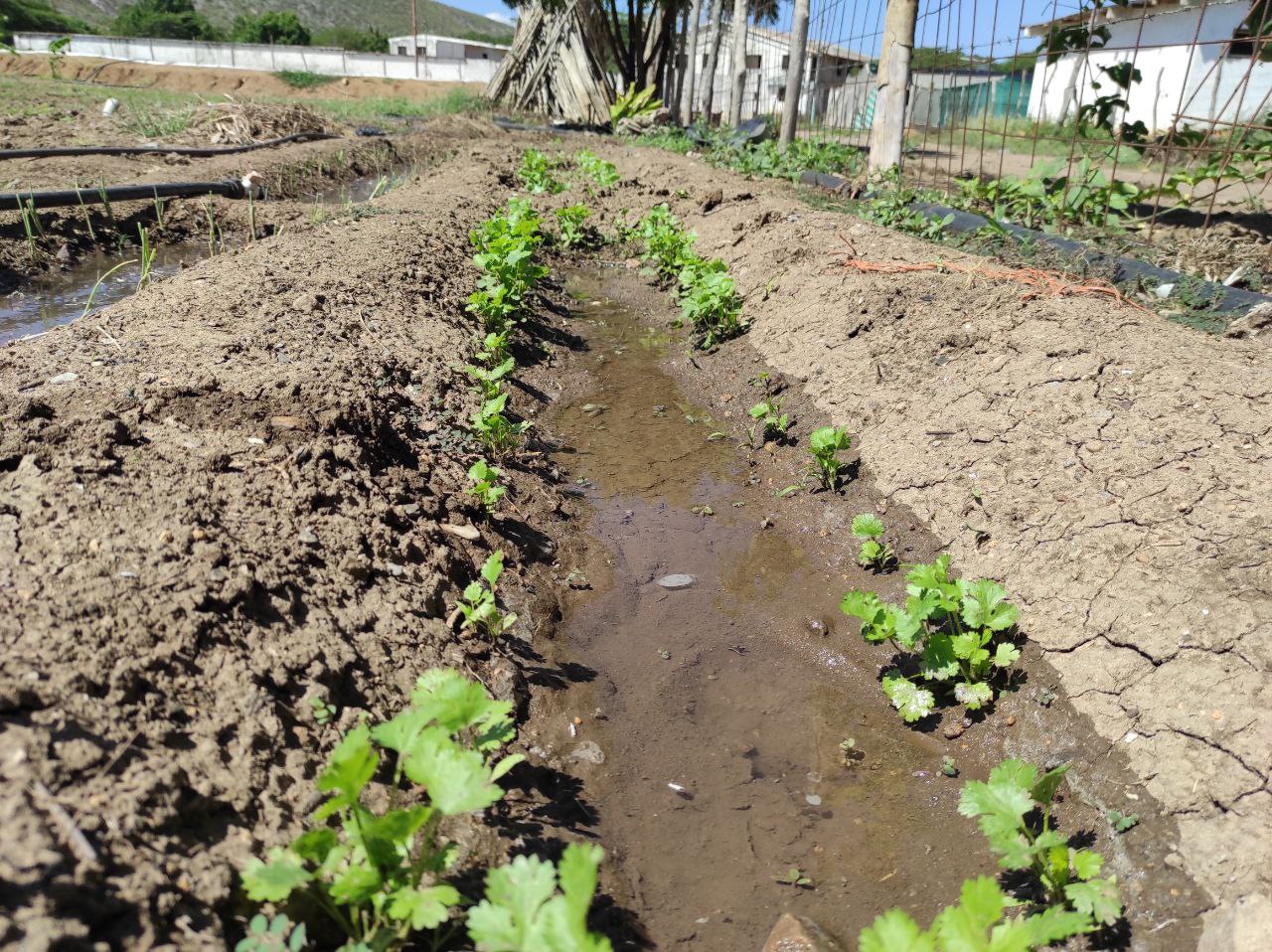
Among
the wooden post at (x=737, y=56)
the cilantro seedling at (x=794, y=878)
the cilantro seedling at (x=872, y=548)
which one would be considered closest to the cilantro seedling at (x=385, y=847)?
the cilantro seedling at (x=794, y=878)

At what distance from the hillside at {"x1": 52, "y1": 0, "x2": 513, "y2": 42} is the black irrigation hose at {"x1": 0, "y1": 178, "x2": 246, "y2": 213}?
8661 cm

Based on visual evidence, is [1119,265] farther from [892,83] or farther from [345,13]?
[345,13]

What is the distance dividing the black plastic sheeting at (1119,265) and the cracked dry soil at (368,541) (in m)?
1.03

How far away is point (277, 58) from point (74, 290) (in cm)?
4659

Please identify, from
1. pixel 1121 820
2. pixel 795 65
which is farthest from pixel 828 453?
pixel 795 65

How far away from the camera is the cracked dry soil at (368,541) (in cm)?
163

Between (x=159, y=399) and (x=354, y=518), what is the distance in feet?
2.66

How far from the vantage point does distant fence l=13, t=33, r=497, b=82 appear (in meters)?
43.7

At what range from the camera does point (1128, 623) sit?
2.42 m

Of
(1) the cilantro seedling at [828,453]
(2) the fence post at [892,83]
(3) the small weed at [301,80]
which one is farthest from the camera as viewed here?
(3) the small weed at [301,80]

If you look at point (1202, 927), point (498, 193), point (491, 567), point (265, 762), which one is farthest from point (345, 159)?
point (1202, 927)

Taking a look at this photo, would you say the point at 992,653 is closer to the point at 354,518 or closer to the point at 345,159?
the point at 354,518

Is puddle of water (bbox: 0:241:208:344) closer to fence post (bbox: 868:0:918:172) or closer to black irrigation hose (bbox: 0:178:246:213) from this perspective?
black irrigation hose (bbox: 0:178:246:213)

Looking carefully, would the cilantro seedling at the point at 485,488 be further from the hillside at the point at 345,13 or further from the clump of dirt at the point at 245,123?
the hillside at the point at 345,13
